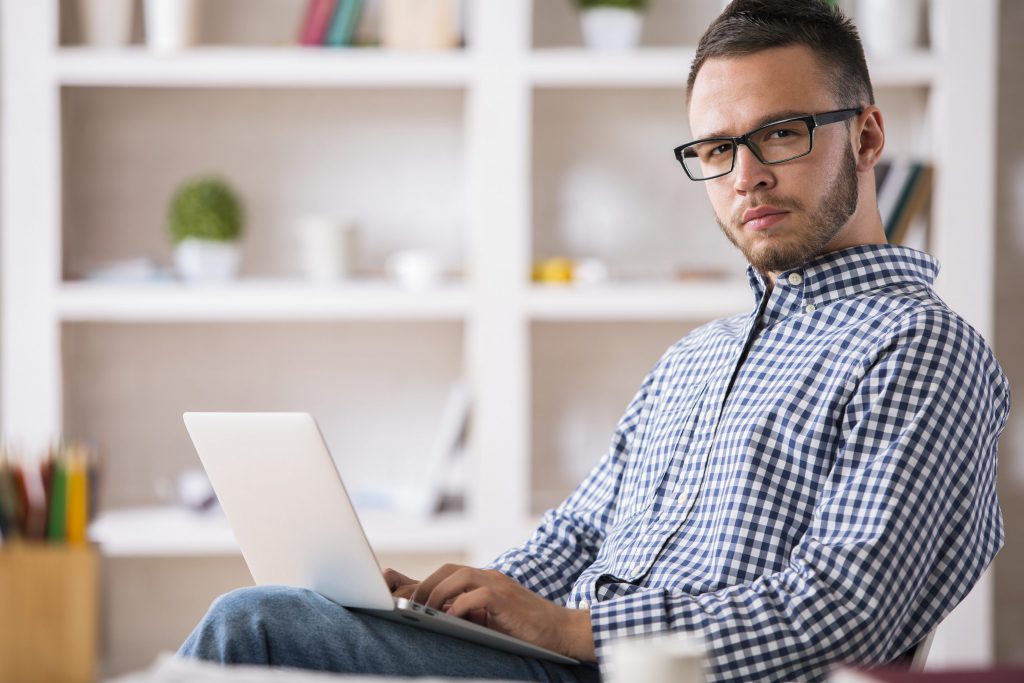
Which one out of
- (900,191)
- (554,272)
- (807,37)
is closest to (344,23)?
(554,272)

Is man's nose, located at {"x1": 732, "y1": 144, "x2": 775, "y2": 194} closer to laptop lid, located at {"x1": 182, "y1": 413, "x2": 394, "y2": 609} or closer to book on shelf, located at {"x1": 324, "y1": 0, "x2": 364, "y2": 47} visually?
laptop lid, located at {"x1": 182, "y1": 413, "x2": 394, "y2": 609}

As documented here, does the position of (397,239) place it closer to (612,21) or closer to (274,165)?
(274,165)

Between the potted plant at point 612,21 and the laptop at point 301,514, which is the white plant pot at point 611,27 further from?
the laptop at point 301,514

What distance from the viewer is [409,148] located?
272 cm

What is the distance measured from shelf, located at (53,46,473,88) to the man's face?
1195mm

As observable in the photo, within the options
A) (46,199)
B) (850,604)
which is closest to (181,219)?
(46,199)

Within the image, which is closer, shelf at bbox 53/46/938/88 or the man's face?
the man's face

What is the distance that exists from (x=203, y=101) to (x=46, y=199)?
447 millimetres

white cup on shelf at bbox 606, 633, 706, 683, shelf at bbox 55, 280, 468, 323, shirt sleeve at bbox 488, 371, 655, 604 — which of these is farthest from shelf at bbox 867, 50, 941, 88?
white cup on shelf at bbox 606, 633, 706, 683

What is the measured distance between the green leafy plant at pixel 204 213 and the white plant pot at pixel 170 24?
0.96 feet

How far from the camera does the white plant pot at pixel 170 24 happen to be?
2.46 meters

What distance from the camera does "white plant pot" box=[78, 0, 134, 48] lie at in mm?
2500

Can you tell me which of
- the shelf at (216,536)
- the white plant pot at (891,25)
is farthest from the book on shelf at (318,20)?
the white plant pot at (891,25)

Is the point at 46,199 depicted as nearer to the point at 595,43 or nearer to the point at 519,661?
the point at 595,43
